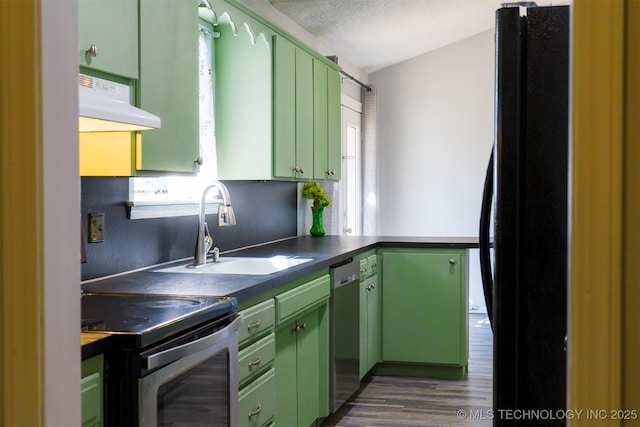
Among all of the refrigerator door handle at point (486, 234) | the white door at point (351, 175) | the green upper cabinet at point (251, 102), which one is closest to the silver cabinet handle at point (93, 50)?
the refrigerator door handle at point (486, 234)

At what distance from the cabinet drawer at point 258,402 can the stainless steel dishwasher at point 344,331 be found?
0.86 meters

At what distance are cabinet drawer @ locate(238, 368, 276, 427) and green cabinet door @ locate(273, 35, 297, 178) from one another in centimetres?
131

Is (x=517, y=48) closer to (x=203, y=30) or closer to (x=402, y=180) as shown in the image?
(x=203, y=30)

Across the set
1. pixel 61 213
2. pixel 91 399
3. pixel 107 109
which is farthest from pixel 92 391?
pixel 107 109

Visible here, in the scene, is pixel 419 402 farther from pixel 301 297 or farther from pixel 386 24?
pixel 386 24

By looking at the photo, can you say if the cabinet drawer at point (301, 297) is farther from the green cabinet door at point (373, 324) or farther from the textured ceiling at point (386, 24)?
the textured ceiling at point (386, 24)

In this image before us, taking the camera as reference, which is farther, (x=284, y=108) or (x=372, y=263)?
(x=372, y=263)

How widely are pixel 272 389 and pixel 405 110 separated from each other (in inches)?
190

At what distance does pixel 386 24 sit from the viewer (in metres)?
5.43

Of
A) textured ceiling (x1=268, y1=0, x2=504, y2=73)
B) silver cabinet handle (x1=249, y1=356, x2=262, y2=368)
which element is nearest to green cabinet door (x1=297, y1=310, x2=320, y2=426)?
silver cabinet handle (x1=249, y1=356, x2=262, y2=368)

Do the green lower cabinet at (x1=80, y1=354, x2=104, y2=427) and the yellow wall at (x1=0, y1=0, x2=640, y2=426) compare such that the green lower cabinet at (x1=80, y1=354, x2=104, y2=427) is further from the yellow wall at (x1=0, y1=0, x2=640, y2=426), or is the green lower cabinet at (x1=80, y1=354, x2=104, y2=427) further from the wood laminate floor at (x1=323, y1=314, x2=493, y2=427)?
the wood laminate floor at (x1=323, y1=314, x2=493, y2=427)

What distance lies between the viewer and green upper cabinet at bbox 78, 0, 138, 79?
1870mm

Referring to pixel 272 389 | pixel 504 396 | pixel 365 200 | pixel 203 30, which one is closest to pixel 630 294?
pixel 504 396

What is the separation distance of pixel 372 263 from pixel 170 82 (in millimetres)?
2188
